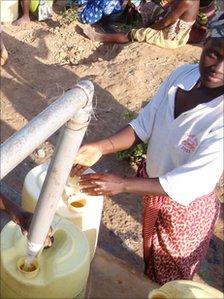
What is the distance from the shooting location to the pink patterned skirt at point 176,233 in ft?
7.13

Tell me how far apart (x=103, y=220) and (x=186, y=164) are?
65.8 inches

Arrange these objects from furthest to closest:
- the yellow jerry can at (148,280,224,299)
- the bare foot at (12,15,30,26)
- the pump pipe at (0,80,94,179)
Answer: the bare foot at (12,15,30,26), the yellow jerry can at (148,280,224,299), the pump pipe at (0,80,94,179)

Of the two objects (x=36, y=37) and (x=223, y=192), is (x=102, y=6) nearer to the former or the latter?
(x=36, y=37)

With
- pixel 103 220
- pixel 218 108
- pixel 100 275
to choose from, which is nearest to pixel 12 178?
pixel 103 220

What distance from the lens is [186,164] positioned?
6.04 feet

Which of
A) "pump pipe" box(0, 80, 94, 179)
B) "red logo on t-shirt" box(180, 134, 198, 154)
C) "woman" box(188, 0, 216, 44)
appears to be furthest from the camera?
"woman" box(188, 0, 216, 44)

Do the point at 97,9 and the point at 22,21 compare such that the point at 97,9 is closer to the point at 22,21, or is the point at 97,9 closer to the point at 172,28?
the point at 22,21

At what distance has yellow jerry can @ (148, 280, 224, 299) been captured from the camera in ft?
4.58

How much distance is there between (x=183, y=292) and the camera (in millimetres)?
1413

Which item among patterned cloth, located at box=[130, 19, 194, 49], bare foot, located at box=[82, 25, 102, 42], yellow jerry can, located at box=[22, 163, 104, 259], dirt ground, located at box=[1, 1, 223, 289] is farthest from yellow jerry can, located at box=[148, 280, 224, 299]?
bare foot, located at box=[82, 25, 102, 42]

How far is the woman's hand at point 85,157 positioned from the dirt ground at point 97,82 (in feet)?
4.44

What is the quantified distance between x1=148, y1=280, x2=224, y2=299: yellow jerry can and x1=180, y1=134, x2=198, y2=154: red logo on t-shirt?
1.96ft

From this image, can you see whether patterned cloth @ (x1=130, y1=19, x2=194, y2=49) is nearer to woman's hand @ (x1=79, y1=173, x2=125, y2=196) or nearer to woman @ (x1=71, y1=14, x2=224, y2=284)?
woman @ (x1=71, y1=14, x2=224, y2=284)

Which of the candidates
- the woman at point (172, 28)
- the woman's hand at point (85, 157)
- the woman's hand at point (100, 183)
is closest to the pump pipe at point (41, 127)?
the woman's hand at point (100, 183)
